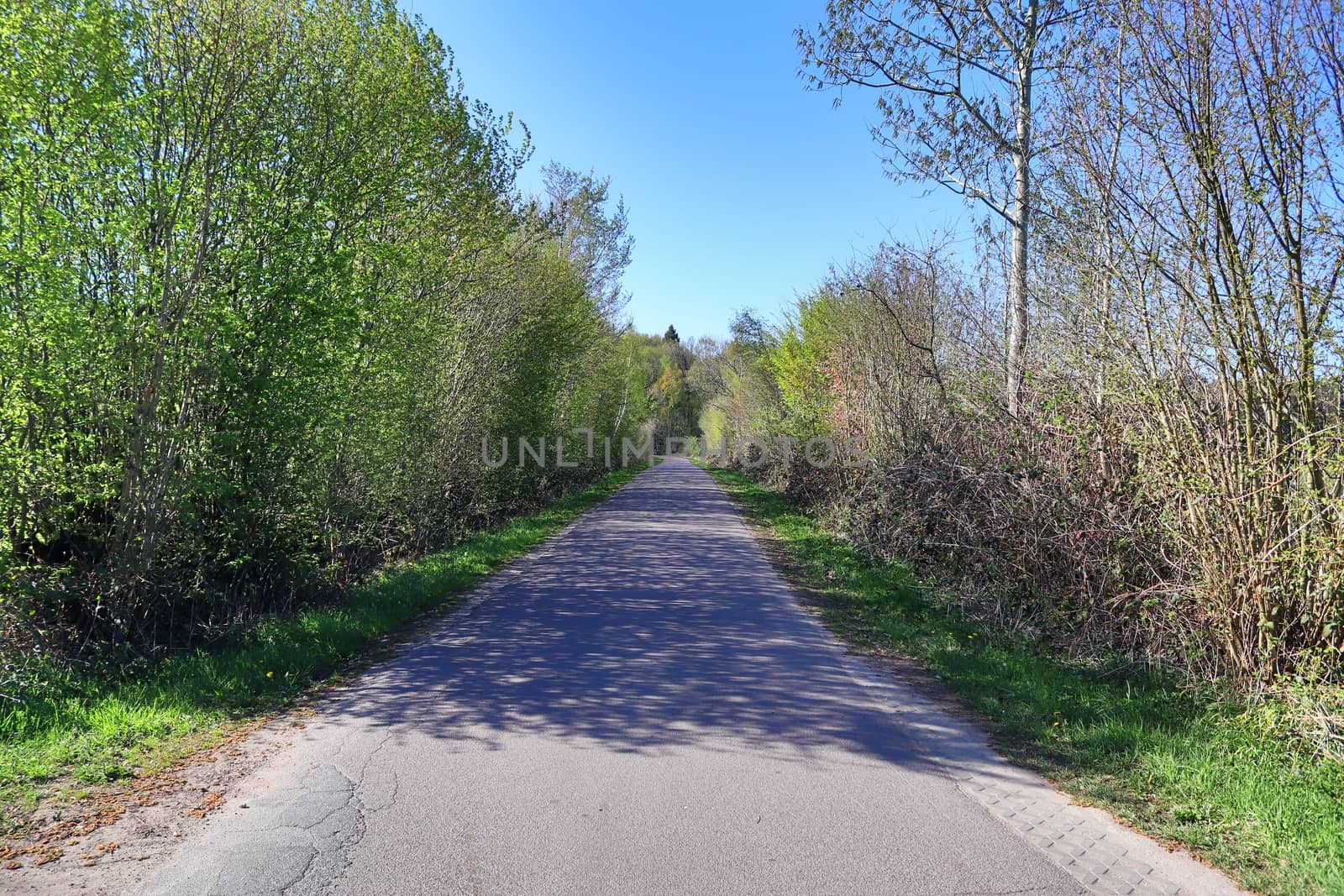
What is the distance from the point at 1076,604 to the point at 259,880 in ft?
20.8

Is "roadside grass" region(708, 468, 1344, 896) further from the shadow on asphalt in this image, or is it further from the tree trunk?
the tree trunk

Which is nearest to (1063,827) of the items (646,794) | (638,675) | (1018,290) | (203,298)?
(646,794)

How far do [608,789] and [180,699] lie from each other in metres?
3.34

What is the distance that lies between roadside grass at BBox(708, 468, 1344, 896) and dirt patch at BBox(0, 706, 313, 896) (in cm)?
442

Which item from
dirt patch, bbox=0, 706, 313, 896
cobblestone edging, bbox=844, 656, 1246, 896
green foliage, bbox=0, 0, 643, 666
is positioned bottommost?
cobblestone edging, bbox=844, 656, 1246, 896

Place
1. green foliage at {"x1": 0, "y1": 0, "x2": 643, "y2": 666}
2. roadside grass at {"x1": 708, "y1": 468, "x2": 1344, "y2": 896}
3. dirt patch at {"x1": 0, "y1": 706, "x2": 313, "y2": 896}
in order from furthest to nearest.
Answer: green foliage at {"x1": 0, "y1": 0, "x2": 643, "y2": 666} → roadside grass at {"x1": 708, "y1": 468, "x2": 1344, "y2": 896} → dirt patch at {"x1": 0, "y1": 706, "x2": 313, "y2": 896}

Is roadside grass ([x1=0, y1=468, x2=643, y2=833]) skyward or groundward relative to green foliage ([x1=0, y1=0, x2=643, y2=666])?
groundward

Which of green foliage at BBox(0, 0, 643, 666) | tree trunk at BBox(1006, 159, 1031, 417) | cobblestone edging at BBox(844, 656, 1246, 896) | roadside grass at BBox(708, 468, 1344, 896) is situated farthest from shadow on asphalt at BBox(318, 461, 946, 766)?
tree trunk at BBox(1006, 159, 1031, 417)

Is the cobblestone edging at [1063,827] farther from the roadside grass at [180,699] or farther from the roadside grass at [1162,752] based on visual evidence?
the roadside grass at [180,699]

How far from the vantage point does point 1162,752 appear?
4.39m

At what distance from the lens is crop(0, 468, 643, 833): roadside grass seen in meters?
4.31

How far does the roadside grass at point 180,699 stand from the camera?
4.31m

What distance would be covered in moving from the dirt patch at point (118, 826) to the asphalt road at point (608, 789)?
147 millimetres

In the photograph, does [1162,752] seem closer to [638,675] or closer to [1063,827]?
[1063,827]
